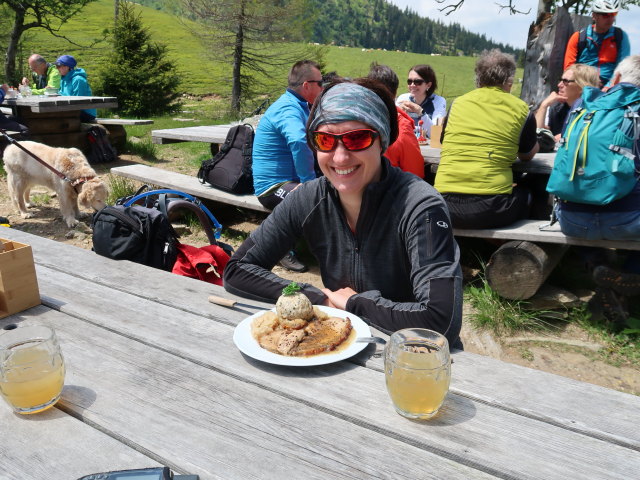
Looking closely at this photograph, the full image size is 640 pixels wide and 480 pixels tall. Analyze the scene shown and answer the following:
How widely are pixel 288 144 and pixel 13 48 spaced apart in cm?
1803

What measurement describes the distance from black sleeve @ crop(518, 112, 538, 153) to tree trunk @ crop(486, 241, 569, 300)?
2.67 ft

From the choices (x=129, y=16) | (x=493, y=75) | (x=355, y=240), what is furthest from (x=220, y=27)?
(x=355, y=240)

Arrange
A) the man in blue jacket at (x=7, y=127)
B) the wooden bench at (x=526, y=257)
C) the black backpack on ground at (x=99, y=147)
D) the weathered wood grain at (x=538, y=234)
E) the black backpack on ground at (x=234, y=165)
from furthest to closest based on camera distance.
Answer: the black backpack on ground at (x=99, y=147) < the man in blue jacket at (x=7, y=127) < the black backpack on ground at (x=234, y=165) < the wooden bench at (x=526, y=257) < the weathered wood grain at (x=538, y=234)

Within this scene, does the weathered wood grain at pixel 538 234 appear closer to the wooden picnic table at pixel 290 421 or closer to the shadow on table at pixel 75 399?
the wooden picnic table at pixel 290 421

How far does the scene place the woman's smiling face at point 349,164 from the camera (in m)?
1.82

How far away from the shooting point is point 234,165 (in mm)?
5523

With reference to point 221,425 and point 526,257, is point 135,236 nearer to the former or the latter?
point 221,425

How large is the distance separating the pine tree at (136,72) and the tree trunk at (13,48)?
4.54 metres

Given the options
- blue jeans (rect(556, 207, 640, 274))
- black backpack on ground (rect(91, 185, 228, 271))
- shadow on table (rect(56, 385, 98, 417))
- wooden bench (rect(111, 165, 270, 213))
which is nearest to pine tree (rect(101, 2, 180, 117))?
wooden bench (rect(111, 165, 270, 213))

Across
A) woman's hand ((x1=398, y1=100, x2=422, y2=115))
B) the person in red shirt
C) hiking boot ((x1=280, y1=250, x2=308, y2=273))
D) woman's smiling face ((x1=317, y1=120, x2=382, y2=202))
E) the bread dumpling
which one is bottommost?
hiking boot ((x1=280, y1=250, x2=308, y2=273))

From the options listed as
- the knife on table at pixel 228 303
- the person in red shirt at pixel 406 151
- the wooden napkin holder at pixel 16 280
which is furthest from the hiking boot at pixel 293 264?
the wooden napkin holder at pixel 16 280

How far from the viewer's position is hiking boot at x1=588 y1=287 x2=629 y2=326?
12.2 ft

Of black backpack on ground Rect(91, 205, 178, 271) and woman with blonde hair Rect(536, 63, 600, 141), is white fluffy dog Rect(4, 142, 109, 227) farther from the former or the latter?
woman with blonde hair Rect(536, 63, 600, 141)

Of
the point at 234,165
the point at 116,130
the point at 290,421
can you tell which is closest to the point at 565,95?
the point at 234,165
